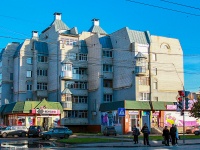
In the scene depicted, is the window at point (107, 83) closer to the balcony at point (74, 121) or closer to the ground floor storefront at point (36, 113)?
the balcony at point (74, 121)

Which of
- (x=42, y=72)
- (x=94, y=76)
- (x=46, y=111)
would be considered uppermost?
(x=42, y=72)

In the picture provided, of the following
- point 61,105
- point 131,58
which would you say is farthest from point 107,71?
point 61,105

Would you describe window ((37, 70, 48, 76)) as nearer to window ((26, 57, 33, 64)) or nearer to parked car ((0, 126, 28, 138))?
window ((26, 57, 33, 64))

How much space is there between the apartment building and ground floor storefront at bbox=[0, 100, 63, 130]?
17cm

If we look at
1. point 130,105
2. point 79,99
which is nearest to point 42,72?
point 79,99

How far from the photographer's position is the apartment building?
6016 centimetres

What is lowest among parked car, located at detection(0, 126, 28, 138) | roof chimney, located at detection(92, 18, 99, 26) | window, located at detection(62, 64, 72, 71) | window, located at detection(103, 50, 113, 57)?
parked car, located at detection(0, 126, 28, 138)

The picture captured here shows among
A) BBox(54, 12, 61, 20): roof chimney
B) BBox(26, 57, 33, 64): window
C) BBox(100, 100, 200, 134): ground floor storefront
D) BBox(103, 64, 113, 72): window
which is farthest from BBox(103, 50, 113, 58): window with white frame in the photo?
BBox(54, 12, 61, 20): roof chimney

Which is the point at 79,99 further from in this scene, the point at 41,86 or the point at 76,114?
the point at 41,86

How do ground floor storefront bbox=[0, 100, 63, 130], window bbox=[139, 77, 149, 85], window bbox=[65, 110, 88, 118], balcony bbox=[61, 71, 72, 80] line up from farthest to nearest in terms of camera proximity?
window bbox=[65, 110, 88, 118]
balcony bbox=[61, 71, 72, 80]
window bbox=[139, 77, 149, 85]
ground floor storefront bbox=[0, 100, 63, 130]

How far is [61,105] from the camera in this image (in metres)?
63.8

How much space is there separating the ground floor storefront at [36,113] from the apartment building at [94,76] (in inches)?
6.7

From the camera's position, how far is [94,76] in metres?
66.4

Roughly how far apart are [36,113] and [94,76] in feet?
41.5
